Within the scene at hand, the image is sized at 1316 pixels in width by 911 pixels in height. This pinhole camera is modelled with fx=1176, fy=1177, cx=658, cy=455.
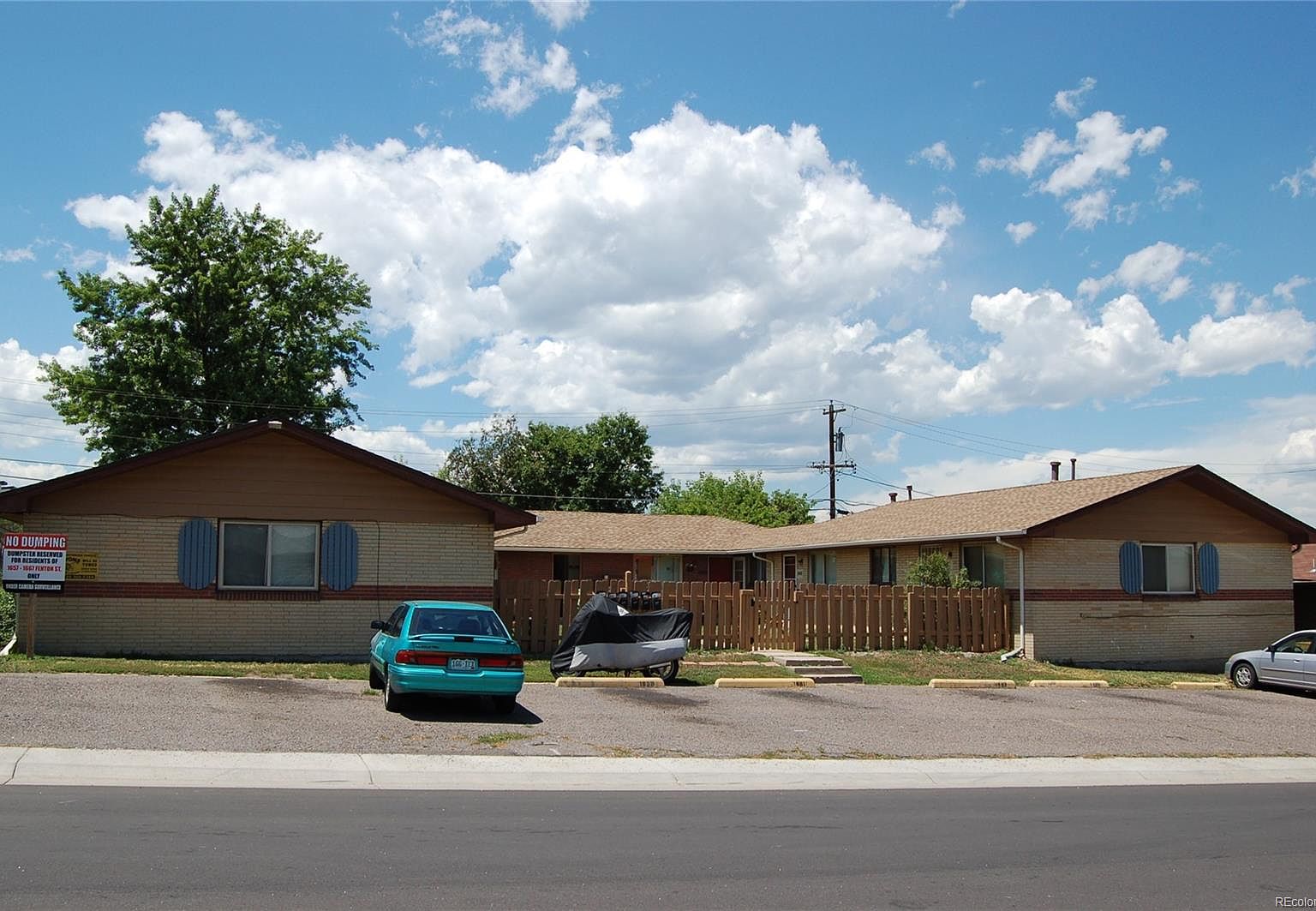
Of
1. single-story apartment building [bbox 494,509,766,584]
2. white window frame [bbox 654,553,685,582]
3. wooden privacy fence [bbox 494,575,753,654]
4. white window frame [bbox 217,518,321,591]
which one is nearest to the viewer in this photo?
white window frame [bbox 217,518,321,591]

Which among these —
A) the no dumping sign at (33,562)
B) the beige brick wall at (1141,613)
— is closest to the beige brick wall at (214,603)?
the no dumping sign at (33,562)

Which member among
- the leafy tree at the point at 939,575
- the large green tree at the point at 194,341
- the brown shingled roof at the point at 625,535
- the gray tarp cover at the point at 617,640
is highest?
the large green tree at the point at 194,341

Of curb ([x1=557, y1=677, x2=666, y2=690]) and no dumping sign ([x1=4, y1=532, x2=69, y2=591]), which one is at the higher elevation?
no dumping sign ([x1=4, y1=532, x2=69, y2=591])

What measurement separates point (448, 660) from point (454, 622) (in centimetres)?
81

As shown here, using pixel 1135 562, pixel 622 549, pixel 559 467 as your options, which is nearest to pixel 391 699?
pixel 1135 562

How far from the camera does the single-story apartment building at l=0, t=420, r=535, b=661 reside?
20.0 m

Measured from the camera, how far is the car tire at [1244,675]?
21.2m

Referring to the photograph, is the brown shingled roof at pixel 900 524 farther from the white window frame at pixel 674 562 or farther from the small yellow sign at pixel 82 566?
the small yellow sign at pixel 82 566

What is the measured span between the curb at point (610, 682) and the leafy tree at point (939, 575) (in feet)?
32.4

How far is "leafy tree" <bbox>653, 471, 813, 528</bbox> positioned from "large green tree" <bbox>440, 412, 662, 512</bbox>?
2258mm

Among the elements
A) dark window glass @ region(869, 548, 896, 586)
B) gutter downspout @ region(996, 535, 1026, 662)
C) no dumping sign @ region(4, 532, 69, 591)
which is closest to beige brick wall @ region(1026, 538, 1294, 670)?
gutter downspout @ region(996, 535, 1026, 662)

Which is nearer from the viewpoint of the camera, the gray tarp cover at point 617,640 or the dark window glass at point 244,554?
the gray tarp cover at point 617,640

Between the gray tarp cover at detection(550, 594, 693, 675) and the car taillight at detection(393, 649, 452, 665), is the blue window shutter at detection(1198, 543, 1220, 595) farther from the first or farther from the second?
the car taillight at detection(393, 649, 452, 665)

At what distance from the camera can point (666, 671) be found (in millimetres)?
18812
